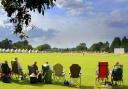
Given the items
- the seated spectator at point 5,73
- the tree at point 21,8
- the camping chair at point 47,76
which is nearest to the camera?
the tree at point 21,8

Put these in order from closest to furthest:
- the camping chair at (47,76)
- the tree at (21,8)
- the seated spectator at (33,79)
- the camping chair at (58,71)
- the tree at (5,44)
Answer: the tree at (21,8), the seated spectator at (33,79), the camping chair at (47,76), the camping chair at (58,71), the tree at (5,44)

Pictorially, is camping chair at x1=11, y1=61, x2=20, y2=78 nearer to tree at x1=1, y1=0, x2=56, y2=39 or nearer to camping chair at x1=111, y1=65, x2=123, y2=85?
camping chair at x1=111, y1=65, x2=123, y2=85

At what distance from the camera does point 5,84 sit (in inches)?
998

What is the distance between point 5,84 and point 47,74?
8.10ft

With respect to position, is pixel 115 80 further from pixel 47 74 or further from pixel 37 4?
pixel 37 4

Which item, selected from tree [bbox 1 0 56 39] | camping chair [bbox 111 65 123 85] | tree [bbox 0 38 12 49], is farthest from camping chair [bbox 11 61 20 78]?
tree [bbox 0 38 12 49]

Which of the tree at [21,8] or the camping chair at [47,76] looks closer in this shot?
the tree at [21,8]

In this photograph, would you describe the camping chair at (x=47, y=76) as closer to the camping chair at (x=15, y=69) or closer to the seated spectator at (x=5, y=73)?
the seated spectator at (x=5, y=73)

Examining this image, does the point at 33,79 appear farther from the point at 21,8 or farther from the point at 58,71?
the point at 21,8

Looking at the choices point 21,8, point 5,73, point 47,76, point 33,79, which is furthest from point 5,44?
point 21,8

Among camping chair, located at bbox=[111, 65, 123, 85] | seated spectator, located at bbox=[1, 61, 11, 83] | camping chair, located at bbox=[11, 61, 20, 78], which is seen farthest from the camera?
camping chair, located at bbox=[11, 61, 20, 78]

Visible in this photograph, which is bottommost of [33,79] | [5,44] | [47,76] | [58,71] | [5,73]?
[33,79]

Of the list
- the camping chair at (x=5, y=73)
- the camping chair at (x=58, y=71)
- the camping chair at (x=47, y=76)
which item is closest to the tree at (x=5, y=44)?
the camping chair at (x=58, y=71)

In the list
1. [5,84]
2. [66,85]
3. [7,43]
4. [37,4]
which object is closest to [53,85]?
[66,85]
